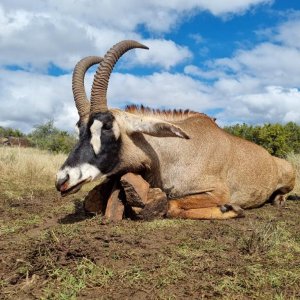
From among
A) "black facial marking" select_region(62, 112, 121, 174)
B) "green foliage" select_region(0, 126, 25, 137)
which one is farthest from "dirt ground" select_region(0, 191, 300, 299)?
"green foliage" select_region(0, 126, 25, 137)

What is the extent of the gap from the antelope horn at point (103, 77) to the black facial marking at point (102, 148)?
0.16 m

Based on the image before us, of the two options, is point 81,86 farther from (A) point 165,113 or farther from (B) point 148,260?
(B) point 148,260

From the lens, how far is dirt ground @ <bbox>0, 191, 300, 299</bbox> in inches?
120

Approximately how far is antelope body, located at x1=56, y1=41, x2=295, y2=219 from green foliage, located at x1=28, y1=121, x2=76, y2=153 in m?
19.2

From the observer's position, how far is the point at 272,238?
4.32 meters

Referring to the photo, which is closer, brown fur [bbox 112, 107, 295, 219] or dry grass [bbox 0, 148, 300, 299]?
dry grass [bbox 0, 148, 300, 299]

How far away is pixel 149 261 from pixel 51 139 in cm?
2610

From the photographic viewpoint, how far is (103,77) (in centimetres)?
586

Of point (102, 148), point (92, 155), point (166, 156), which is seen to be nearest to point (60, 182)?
point (92, 155)

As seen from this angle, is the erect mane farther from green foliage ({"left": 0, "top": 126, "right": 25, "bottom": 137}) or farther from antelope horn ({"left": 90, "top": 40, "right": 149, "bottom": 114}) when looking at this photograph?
green foliage ({"left": 0, "top": 126, "right": 25, "bottom": 137})

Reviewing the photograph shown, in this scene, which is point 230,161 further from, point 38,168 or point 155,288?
point 38,168

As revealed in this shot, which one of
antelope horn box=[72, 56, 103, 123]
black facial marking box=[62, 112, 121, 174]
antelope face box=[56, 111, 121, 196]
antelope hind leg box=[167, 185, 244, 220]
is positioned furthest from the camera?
antelope horn box=[72, 56, 103, 123]

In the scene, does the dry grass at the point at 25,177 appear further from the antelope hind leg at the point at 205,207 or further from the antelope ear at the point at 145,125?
the antelope hind leg at the point at 205,207

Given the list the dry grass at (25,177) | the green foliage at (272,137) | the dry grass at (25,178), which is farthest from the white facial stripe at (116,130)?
the green foliage at (272,137)
